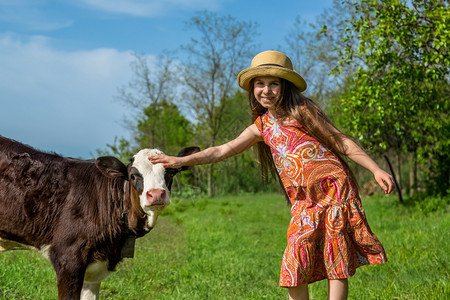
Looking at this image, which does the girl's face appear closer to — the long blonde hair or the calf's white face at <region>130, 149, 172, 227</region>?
the long blonde hair

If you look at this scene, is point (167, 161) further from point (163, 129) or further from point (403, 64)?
point (163, 129)

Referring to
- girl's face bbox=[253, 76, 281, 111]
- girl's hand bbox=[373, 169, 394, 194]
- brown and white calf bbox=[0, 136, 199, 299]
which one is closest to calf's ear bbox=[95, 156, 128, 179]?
brown and white calf bbox=[0, 136, 199, 299]

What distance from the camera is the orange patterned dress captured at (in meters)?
3.43

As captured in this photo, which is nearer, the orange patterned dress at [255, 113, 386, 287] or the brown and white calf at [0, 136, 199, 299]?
the orange patterned dress at [255, 113, 386, 287]

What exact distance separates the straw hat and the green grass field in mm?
2388

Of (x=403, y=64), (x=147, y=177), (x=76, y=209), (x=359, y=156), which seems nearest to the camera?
(x=359, y=156)

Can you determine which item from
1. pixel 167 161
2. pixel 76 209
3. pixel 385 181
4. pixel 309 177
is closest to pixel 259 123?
pixel 309 177

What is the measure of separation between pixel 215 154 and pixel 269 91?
24.6 inches

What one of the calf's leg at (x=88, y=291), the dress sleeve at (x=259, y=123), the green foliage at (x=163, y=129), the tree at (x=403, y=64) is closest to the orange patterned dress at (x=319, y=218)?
the dress sleeve at (x=259, y=123)

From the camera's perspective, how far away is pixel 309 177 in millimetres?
3523

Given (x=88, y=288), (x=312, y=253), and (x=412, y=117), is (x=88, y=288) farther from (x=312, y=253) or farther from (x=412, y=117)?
(x=412, y=117)

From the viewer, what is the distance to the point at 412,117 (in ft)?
36.7

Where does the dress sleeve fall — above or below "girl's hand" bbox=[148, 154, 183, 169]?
above

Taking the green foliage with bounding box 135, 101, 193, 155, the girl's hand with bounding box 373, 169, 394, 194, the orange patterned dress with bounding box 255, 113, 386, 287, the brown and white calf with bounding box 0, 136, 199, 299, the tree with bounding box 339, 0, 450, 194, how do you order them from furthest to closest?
the green foliage with bounding box 135, 101, 193, 155
the tree with bounding box 339, 0, 450, 194
the brown and white calf with bounding box 0, 136, 199, 299
the orange patterned dress with bounding box 255, 113, 386, 287
the girl's hand with bounding box 373, 169, 394, 194
